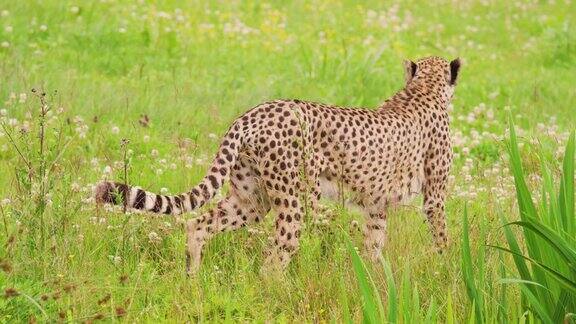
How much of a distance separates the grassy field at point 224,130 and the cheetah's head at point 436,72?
65 centimetres

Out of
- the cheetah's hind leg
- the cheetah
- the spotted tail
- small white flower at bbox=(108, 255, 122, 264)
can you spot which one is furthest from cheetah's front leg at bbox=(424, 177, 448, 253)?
small white flower at bbox=(108, 255, 122, 264)

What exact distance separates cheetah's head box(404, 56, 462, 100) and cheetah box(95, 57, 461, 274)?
26 centimetres

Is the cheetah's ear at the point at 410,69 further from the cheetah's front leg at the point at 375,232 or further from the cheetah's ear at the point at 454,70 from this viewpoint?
the cheetah's front leg at the point at 375,232

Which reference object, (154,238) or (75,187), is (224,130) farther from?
(154,238)

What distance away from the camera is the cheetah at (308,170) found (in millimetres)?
5801

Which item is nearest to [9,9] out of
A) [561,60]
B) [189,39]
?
[189,39]

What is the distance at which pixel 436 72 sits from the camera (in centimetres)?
716

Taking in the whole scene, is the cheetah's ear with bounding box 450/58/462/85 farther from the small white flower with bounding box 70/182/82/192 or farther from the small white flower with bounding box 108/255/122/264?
the small white flower with bounding box 108/255/122/264

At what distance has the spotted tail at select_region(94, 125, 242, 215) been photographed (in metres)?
5.25

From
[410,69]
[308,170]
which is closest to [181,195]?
[308,170]

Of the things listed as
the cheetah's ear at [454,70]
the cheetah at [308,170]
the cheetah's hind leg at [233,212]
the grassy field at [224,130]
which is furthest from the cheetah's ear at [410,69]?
the cheetah's hind leg at [233,212]

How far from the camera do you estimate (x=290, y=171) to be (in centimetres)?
581

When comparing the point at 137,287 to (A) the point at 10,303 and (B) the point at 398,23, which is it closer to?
(A) the point at 10,303

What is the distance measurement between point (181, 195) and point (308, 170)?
63cm
